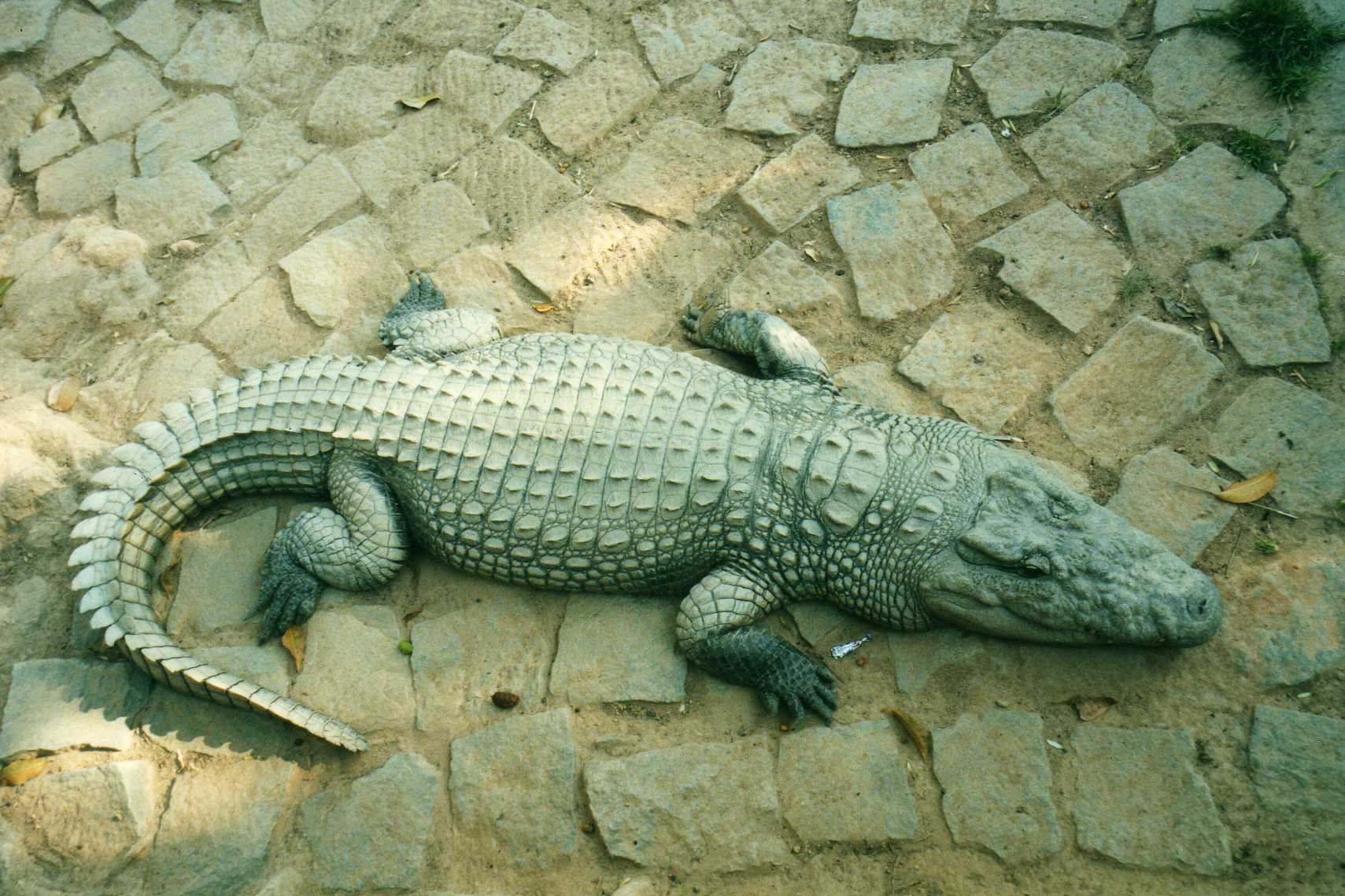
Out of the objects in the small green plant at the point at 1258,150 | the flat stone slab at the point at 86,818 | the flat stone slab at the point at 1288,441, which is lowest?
the flat stone slab at the point at 86,818

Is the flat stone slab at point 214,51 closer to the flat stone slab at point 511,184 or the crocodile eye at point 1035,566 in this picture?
the flat stone slab at point 511,184

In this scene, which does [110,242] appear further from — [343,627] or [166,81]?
[343,627]

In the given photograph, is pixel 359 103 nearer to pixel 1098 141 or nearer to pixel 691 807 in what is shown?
pixel 1098 141

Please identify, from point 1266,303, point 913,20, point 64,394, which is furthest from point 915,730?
point 64,394

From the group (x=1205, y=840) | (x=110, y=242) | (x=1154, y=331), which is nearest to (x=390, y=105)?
(x=110, y=242)

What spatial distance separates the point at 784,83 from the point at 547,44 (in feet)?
4.35

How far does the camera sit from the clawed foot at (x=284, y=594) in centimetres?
345

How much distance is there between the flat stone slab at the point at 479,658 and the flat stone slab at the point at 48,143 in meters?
3.52

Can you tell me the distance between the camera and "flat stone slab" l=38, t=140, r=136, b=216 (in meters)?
4.65

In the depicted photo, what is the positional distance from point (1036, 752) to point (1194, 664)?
0.63 metres

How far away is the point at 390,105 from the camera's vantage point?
4797mm

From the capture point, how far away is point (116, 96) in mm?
4996

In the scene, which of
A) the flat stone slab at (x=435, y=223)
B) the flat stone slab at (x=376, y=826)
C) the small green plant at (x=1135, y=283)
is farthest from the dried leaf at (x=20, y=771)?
the small green plant at (x=1135, y=283)

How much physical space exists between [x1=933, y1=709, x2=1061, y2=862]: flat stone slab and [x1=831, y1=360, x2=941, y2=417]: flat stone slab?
4.15ft
